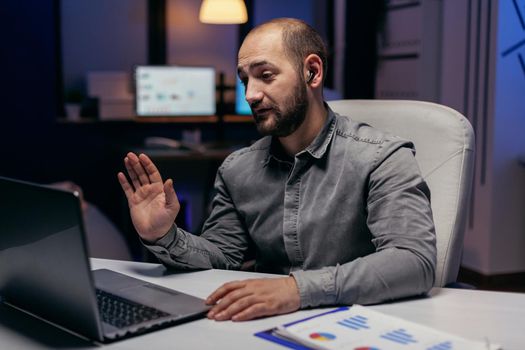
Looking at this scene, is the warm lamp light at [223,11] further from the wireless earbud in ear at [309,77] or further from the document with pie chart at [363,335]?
the document with pie chart at [363,335]

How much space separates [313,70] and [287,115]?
145 mm

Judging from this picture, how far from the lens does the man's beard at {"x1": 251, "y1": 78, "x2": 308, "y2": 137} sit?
1.64 meters

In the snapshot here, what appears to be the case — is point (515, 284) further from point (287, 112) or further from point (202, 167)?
point (287, 112)

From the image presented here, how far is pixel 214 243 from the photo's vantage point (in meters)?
1.78

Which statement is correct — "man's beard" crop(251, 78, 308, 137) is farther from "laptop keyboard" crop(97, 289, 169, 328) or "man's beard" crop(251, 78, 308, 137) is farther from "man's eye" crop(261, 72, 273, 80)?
"laptop keyboard" crop(97, 289, 169, 328)

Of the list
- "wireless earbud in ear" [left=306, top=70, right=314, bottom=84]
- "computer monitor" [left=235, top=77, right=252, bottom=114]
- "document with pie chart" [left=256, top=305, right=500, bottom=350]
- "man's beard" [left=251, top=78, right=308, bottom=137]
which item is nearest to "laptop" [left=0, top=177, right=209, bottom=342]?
"document with pie chart" [left=256, top=305, right=500, bottom=350]

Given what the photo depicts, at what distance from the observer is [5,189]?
114 centimetres

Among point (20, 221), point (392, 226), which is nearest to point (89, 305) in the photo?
point (20, 221)

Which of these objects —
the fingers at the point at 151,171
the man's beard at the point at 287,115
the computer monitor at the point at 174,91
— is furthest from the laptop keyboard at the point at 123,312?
the computer monitor at the point at 174,91

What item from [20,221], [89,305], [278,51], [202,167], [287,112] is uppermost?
[278,51]

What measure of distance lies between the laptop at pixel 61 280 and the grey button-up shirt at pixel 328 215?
0.27m

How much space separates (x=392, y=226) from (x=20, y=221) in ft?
2.44

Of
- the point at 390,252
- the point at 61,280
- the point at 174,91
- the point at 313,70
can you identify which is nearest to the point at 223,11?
the point at 174,91

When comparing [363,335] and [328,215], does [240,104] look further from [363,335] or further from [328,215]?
[363,335]
